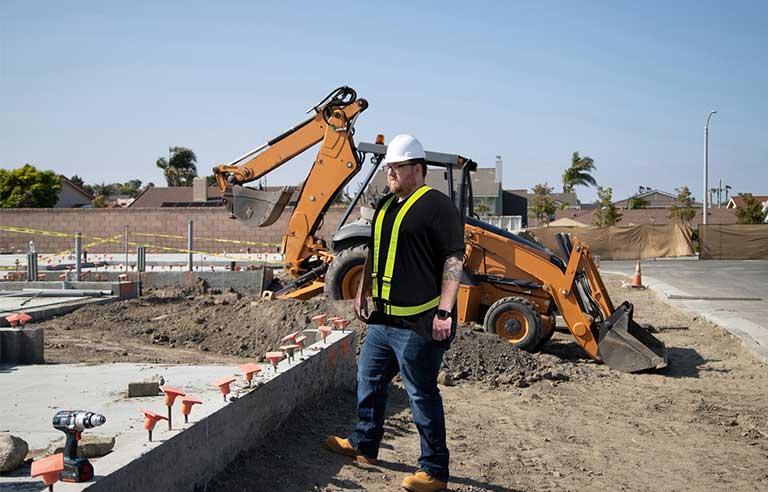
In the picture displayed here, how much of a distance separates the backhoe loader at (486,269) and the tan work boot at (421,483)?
4.83 meters

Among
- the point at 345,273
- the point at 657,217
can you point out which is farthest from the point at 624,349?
the point at 657,217

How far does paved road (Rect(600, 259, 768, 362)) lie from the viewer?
39.4 ft

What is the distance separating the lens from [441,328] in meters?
4.27

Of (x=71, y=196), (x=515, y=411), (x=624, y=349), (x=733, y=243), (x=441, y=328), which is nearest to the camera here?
(x=441, y=328)

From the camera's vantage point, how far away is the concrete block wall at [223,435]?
3.51 m

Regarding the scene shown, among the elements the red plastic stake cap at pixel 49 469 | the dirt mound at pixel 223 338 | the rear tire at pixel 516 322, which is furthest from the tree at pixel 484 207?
the red plastic stake cap at pixel 49 469

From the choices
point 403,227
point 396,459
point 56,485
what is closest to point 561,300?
point 396,459

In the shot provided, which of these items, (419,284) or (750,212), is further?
(750,212)

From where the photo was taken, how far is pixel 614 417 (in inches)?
266

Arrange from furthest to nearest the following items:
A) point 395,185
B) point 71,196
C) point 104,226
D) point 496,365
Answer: point 71,196 < point 104,226 < point 496,365 < point 395,185

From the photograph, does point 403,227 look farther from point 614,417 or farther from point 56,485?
point 614,417

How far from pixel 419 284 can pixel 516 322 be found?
16.7 feet

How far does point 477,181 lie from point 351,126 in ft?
178

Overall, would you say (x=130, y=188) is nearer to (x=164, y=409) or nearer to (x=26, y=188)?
(x=26, y=188)
